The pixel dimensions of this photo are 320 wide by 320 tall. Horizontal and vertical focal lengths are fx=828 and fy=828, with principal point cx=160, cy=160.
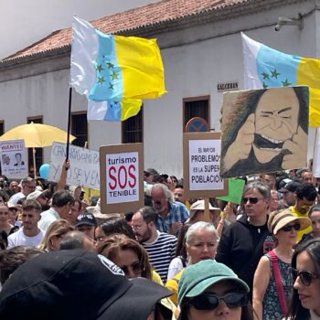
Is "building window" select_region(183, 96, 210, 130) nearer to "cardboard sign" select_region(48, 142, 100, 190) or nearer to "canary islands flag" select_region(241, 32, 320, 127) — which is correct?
"canary islands flag" select_region(241, 32, 320, 127)

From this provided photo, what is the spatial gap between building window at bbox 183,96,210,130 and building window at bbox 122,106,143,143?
2099mm

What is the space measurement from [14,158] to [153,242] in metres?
9.22

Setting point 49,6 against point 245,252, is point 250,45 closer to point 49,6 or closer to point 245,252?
point 245,252

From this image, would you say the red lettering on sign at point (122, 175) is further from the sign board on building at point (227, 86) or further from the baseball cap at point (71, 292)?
the sign board on building at point (227, 86)

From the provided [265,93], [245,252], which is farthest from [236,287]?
[265,93]

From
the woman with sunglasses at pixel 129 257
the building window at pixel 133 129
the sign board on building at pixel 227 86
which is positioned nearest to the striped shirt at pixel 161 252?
the woman with sunglasses at pixel 129 257

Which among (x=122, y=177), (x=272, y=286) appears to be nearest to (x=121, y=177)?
(x=122, y=177)

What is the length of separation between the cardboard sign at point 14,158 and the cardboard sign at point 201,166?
25.6 ft

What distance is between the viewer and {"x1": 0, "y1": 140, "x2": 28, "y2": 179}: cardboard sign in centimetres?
1589

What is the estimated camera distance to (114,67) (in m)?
12.0

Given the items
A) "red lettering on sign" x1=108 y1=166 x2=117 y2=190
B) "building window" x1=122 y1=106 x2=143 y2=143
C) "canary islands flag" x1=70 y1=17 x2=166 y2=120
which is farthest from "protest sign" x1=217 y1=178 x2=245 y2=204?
"building window" x1=122 y1=106 x2=143 y2=143

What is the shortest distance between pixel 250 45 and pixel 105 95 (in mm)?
2219

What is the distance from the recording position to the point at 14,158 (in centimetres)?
1589

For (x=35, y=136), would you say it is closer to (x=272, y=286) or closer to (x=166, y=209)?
(x=166, y=209)
